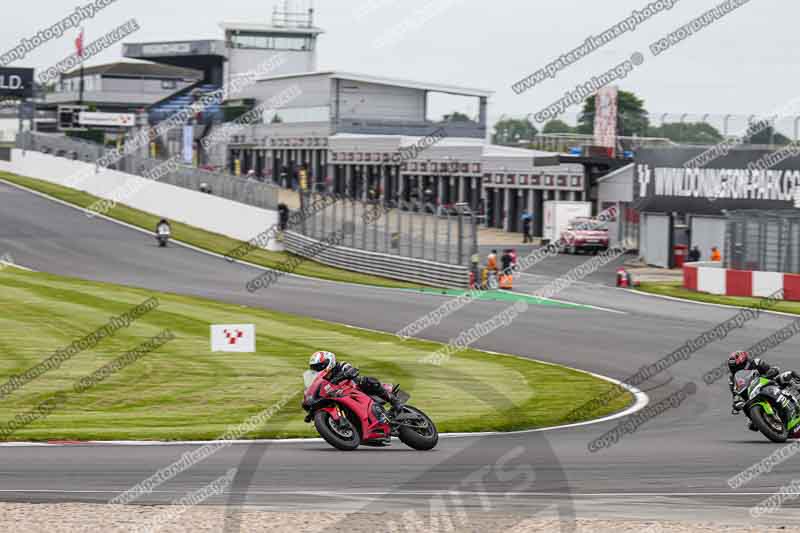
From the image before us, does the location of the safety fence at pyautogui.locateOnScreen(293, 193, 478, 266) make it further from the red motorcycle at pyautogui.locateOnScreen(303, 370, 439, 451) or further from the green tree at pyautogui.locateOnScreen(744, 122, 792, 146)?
the red motorcycle at pyautogui.locateOnScreen(303, 370, 439, 451)

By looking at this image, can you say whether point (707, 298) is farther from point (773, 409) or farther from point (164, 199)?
point (164, 199)

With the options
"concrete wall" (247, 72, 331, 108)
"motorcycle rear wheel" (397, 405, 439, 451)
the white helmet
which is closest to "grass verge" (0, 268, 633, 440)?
the white helmet

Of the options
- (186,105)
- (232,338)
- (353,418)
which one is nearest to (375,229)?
(232,338)

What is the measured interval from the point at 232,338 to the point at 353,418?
8827 mm

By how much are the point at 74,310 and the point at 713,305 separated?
1865 cm

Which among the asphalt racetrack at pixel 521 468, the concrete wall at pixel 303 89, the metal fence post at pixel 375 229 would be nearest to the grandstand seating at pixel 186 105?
the concrete wall at pixel 303 89

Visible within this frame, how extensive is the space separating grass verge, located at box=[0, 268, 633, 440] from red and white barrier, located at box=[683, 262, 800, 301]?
614 inches

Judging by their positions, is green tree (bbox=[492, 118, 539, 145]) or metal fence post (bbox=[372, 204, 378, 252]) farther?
green tree (bbox=[492, 118, 539, 145])

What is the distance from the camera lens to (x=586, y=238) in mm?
60781

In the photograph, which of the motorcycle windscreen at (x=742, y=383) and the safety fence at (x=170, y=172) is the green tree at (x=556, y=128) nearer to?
the safety fence at (x=170, y=172)

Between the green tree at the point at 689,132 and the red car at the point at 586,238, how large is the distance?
5.59 m

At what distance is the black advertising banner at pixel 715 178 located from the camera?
4953cm

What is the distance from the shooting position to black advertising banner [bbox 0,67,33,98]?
94188 mm

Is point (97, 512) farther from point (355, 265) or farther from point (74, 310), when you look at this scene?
point (355, 265)
